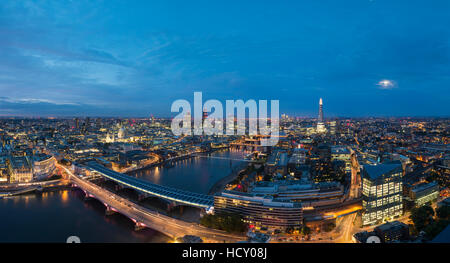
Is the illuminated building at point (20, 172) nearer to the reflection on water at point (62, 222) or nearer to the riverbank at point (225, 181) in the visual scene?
the reflection on water at point (62, 222)

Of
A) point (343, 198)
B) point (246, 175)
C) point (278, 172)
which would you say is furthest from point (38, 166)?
point (343, 198)

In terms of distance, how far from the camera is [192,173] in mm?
9359

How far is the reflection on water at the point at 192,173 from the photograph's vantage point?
7.90m

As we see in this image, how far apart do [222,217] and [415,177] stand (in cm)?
637

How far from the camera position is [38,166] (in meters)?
8.69

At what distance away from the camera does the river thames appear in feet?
15.3

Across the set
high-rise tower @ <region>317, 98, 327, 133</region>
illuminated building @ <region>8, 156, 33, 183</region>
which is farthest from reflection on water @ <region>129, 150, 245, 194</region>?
high-rise tower @ <region>317, 98, 327, 133</region>

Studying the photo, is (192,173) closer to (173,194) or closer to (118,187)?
(118,187)

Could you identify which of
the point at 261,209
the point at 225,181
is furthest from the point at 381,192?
the point at 225,181

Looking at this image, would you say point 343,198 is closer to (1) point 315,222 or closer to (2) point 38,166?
(1) point 315,222

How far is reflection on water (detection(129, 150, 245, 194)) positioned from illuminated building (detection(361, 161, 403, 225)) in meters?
4.09

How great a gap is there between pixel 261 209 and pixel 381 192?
256cm

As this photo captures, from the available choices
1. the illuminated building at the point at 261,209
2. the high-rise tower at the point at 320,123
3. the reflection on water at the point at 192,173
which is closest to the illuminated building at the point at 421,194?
the illuminated building at the point at 261,209

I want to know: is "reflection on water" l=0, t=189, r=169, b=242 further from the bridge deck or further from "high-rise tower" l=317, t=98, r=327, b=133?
"high-rise tower" l=317, t=98, r=327, b=133
